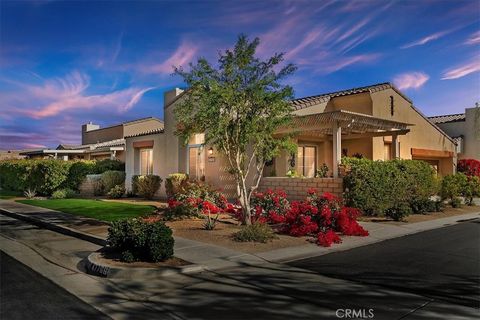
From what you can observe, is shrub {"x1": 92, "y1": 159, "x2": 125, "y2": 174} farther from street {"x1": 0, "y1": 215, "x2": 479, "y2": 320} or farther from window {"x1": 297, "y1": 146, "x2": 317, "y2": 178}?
street {"x1": 0, "y1": 215, "x2": 479, "y2": 320}

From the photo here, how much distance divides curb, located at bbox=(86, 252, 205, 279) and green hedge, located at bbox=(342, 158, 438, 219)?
8172 millimetres

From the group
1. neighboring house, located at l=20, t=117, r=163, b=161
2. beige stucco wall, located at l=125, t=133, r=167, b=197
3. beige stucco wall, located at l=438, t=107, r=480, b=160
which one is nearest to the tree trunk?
beige stucco wall, located at l=125, t=133, r=167, b=197

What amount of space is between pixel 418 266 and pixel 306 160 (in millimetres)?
12133

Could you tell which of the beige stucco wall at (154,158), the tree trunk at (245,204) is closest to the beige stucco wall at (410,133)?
the beige stucco wall at (154,158)

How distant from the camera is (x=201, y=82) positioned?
10352 millimetres

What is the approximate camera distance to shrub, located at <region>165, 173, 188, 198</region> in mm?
17688

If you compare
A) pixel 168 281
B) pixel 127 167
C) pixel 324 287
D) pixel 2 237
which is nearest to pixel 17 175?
pixel 127 167

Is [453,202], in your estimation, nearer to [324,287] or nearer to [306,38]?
[306,38]

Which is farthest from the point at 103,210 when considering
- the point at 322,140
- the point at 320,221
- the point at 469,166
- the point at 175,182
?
the point at 469,166

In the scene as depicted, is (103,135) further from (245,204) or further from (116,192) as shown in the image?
(245,204)

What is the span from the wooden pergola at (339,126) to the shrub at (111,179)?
10904 mm

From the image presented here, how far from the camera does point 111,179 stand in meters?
22.2

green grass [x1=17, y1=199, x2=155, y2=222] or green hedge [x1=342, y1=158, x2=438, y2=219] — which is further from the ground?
green hedge [x1=342, y1=158, x2=438, y2=219]

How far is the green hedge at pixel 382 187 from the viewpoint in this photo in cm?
1340
